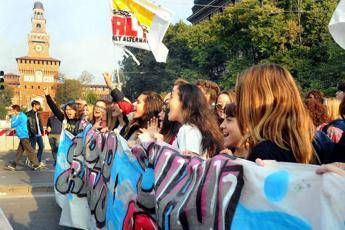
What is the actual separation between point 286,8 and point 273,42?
10.9ft

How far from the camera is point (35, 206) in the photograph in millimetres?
8156

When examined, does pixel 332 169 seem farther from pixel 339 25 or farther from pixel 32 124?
pixel 32 124

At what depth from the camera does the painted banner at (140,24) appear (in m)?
9.30

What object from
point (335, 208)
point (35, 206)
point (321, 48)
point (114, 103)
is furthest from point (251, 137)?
point (321, 48)

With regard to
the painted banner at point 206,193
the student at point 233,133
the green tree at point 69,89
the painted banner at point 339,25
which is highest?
the painted banner at point 339,25

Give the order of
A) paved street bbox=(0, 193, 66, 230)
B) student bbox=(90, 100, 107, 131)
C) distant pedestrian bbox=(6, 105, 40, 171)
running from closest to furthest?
paved street bbox=(0, 193, 66, 230), student bbox=(90, 100, 107, 131), distant pedestrian bbox=(6, 105, 40, 171)

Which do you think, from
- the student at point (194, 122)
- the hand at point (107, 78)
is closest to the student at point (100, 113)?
the hand at point (107, 78)

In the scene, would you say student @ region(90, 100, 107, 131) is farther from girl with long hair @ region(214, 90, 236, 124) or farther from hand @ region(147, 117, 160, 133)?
girl with long hair @ region(214, 90, 236, 124)

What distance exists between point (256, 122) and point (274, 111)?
0.33 feet

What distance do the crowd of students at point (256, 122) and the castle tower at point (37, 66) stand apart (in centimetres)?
12329

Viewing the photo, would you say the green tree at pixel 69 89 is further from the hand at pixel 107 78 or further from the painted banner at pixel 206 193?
the painted banner at pixel 206 193

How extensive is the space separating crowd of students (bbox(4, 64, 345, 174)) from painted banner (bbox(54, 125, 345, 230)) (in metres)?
0.11

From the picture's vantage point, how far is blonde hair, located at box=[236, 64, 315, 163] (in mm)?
2389

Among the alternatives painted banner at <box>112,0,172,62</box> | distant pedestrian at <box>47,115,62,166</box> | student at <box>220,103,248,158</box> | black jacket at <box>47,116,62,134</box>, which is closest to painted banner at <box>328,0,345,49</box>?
student at <box>220,103,248,158</box>
